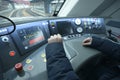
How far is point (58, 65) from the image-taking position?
0.75 m

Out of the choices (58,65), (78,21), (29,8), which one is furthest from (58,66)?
(78,21)

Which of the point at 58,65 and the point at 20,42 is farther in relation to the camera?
the point at 20,42

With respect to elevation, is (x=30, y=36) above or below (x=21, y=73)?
above

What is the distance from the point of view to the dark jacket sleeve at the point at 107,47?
3.42ft

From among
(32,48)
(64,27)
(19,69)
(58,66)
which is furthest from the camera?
(64,27)

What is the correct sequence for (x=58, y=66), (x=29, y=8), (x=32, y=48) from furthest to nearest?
(x=29, y=8)
(x=32, y=48)
(x=58, y=66)

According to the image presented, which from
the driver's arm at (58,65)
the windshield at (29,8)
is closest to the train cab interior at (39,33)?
the windshield at (29,8)

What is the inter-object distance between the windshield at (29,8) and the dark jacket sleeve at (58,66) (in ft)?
1.76

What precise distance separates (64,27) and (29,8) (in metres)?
0.40

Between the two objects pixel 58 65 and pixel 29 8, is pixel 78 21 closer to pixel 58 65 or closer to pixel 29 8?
pixel 29 8

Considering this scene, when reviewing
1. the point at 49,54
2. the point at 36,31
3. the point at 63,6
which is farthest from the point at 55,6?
the point at 49,54

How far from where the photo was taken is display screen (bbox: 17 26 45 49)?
3.50ft

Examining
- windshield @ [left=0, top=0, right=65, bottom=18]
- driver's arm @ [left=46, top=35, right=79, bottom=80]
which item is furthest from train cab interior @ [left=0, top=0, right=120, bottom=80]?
driver's arm @ [left=46, top=35, right=79, bottom=80]

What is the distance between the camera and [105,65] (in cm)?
112
